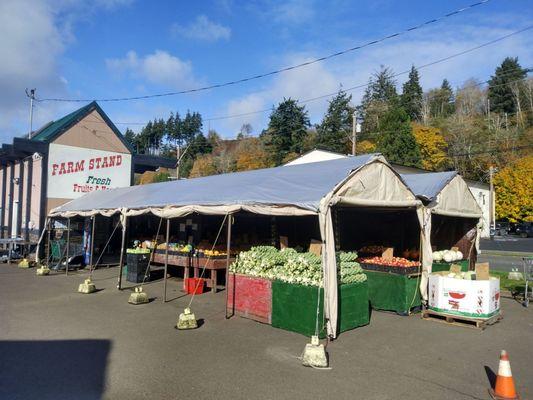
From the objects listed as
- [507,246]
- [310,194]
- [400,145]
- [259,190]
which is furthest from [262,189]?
[400,145]

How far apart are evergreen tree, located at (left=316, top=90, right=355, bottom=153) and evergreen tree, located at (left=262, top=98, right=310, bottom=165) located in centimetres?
265

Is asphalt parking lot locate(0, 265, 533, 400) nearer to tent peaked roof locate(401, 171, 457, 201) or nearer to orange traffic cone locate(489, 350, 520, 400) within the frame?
orange traffic cone locate(489, 350, 520, 400)

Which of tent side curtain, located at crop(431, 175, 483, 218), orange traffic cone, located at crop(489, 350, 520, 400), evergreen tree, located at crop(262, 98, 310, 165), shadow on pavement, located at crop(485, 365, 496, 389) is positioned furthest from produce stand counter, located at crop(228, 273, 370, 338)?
evergreen tree, located at crop(262, 98, 310, 165)

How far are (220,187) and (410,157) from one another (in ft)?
120

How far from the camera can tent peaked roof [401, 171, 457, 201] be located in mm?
11198

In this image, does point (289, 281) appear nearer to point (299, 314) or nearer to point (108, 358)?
point (299, 314)

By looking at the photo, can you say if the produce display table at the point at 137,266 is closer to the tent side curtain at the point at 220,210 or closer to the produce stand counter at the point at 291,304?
the tent side curtain at the point at 220,210

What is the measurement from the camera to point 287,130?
186 feet

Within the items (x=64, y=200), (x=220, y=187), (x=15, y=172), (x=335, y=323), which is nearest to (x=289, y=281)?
(x=335, y=323)

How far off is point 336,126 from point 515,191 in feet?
72.7

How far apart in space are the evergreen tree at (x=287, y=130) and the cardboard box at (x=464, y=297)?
46388 mm

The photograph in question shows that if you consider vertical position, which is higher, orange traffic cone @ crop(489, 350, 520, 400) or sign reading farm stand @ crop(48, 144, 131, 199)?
sign reading farm stand @ crop(48, 144, 131, 199)

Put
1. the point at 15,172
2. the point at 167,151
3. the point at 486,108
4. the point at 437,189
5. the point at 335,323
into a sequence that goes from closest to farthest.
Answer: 1. the point at 335,323
2. the point at 437,189
3. the point at 15,172
4. the point at 486,108
5. the point at 167,151

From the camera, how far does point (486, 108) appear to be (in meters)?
70.9
